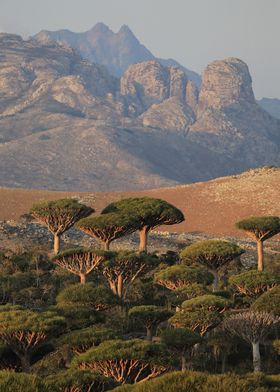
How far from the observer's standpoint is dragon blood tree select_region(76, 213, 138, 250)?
176ft

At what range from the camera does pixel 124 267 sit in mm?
46781

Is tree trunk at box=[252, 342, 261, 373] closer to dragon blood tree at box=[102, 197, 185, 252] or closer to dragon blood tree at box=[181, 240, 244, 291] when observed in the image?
dragon blood tree at box=[181, 240, 244, 291]

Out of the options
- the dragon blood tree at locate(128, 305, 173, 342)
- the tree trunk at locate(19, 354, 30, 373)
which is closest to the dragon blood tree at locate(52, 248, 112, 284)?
the dragon blood tree at locate(128, 305, 173, 342)

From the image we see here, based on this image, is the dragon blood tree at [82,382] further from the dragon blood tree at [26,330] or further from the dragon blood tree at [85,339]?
the dragon blood tree at [85,339]

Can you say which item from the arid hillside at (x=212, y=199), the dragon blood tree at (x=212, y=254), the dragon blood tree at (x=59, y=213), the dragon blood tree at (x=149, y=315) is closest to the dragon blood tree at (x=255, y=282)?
the dragon blood tree at (x=212, y=254)

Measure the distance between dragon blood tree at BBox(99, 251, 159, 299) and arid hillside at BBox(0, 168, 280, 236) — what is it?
165ft

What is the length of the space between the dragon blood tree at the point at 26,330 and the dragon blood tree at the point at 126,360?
10.4 feet

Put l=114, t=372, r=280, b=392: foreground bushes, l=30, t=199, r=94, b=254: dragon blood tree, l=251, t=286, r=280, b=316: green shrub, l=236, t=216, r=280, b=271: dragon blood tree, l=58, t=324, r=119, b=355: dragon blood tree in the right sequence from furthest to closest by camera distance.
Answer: l=236, t=216, r=280, b=271: dragon blood tree, l=30, t=199, r=94, b=254: dragon blood tree, l=251, t=286, r=280, b=316: green shrub, l=58, t=324, r=119, b=355: dragon blood tree, l=114, t=372, r=280, b=392: foreground bushes

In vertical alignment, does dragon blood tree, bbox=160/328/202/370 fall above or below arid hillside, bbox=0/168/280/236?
below

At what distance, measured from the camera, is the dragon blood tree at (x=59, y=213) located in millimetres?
58562

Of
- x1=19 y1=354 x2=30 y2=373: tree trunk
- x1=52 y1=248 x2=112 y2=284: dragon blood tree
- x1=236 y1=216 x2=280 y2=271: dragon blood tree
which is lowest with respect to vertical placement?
x1=19 y1=354 x2=30 y2=373: tree trunk

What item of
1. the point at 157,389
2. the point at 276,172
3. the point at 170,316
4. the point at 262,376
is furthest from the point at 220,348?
the point at 276,172

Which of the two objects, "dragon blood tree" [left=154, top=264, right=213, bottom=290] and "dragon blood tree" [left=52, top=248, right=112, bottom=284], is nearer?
"dragon blood tree" [left=154, top=264, right=213, bottom=290]

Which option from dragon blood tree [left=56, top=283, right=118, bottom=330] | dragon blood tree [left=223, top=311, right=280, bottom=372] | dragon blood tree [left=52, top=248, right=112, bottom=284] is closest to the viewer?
dragon blood tree [left=223, top=311, right=280, bottom=372]
